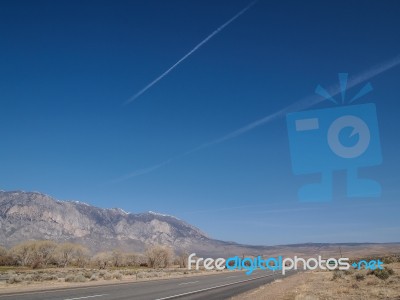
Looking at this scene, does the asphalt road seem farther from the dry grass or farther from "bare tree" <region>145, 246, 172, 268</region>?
"bare tree" <region>145, 246, 172, 268</region>

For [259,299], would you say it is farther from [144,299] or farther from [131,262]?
[131,262]

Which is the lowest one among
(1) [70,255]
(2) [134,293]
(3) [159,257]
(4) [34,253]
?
(2) [134,293]

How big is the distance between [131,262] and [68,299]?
103701 mm

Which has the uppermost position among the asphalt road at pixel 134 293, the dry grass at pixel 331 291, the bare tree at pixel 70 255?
the bare tree at pixel 70 255

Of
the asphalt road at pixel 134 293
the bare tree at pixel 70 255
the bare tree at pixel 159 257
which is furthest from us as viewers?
the bare tree at pixel 159 257

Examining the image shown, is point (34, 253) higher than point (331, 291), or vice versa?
point (34, 253)

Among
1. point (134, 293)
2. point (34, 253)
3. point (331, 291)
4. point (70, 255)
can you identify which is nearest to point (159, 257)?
point (70, 255)

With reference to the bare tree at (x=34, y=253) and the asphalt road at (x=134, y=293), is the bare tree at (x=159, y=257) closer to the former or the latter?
the bare tree at (x=34, y=253)

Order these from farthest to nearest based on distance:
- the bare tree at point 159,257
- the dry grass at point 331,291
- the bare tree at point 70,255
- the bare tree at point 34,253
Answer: the bare tree at point 159,257 < the bare tree at point 70,255 < the bare tree at point 34,253 < the dry grass at point 331,291

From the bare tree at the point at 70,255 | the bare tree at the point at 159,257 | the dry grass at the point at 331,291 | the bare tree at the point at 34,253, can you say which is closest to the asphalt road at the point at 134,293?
the dry grass at the point at 331,291

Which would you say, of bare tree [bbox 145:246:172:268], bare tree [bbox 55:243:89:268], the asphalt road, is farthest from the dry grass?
bare tree [bbox 55:243:89:268]

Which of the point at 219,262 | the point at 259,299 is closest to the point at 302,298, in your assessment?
the point at 259,299

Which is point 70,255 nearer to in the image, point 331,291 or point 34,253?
Answer: point 34,253

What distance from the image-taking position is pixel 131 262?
386ft
